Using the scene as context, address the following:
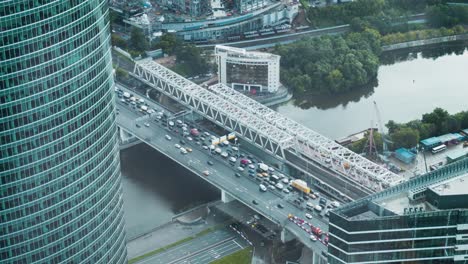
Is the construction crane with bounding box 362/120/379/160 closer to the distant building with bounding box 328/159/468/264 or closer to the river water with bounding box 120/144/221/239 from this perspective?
the river water with bounding box 120/144/221/239

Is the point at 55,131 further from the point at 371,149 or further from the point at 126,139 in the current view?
the point at 371,149

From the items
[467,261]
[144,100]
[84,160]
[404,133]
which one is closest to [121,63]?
[144,100]

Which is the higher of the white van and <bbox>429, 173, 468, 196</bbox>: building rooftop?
<bbox>429, 173, 468, 196</bbox>: building rooftop

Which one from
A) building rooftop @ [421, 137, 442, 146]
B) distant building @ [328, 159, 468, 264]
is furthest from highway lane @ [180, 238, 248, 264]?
building rooftop @ [421, 137, 442, 146]

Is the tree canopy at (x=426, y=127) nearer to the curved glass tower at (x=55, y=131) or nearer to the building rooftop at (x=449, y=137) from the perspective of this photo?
the building rooftop at (x=449, y=137)

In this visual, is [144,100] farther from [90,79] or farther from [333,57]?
[90,79]

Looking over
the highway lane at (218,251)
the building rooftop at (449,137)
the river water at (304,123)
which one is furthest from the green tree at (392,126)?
the highway lane at (218,251)

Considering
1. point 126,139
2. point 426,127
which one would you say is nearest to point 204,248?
point 126,139
